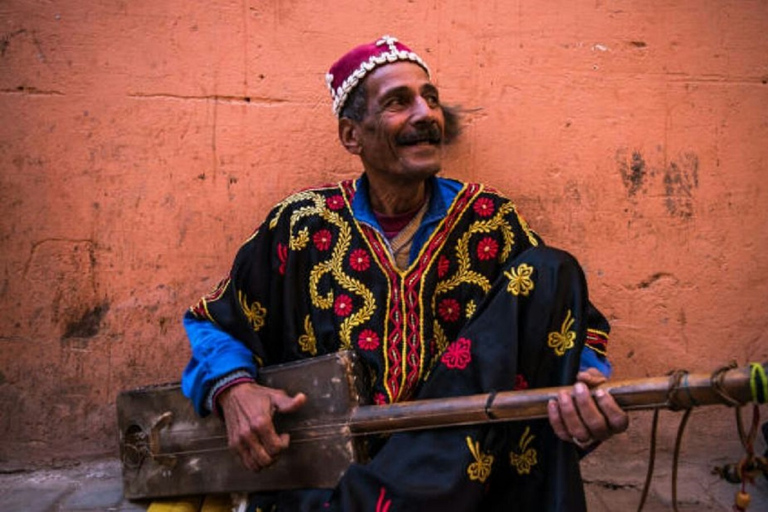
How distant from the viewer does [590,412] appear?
172 cm

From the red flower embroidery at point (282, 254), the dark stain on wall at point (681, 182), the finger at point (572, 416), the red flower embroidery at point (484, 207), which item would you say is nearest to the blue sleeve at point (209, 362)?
the red flower embroidery at point (282, 254)

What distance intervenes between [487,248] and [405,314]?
0.34 metres

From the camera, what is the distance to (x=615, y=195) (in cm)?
287

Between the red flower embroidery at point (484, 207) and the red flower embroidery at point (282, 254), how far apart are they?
626mm

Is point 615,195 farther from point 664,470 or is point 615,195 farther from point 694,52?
point 664,470

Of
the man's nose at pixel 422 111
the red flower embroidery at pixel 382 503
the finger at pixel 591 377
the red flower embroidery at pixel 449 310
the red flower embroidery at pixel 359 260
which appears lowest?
the red flower embroidery at pixel 382 503

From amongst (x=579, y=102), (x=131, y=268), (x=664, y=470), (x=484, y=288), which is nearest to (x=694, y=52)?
(x=579, y=102)

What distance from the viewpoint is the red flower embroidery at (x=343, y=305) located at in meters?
2.36

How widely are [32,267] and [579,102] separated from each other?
212 centimetres

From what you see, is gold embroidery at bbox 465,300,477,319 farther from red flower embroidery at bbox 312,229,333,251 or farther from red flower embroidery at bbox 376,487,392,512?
red flower embroidery at bbox 376,487,392,512

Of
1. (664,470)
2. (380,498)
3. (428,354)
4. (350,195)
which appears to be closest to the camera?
(380,498)

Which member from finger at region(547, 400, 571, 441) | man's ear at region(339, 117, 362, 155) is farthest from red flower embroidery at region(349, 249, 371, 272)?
finger at region(547, 400, 571, 441)

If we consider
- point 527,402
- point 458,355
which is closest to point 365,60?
point 458,355

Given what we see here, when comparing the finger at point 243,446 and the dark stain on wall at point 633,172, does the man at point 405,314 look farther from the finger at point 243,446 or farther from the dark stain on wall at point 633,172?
the dark stain on wall at point 633,172
